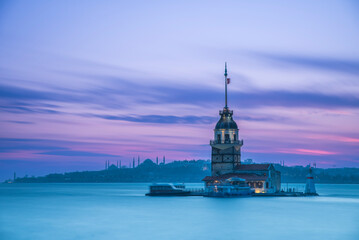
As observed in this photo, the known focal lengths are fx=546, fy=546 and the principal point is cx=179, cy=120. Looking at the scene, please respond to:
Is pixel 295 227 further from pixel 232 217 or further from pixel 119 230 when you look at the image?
pixel 119 230

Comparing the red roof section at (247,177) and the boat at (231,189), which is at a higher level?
the red roof section at (247,177)

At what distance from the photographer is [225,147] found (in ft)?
372

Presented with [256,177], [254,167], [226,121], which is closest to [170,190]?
[226,121]

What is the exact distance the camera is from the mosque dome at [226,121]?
11506cm

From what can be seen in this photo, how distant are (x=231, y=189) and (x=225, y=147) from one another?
1003 cm

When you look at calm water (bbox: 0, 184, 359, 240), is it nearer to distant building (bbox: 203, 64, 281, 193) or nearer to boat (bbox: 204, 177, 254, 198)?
boat (bbox: 204, 177, 254, 198)

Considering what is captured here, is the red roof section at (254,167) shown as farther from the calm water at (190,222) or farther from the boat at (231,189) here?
the calm water at (190,222)

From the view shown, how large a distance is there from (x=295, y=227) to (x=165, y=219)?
58.8 feet

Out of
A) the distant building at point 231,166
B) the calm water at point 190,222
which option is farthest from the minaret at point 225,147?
the calm water at point 190,222

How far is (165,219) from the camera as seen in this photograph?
7494 centimetres

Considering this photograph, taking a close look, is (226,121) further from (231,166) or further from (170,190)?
(170,190)

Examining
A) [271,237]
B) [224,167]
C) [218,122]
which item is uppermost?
[218,122]

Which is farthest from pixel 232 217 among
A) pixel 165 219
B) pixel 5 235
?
pixel 5 235

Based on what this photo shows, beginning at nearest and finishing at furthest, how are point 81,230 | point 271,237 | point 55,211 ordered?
point 271,237 < point 81,230 < point 55,211
